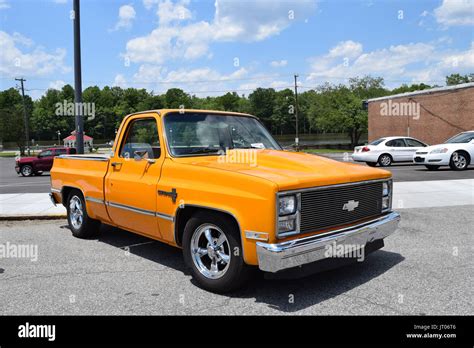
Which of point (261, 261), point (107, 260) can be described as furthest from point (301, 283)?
point (107, 260)

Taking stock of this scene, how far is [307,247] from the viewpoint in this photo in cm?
372

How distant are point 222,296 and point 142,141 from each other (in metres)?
2.47

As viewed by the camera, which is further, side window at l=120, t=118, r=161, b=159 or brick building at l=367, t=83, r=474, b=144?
brick building at l=367, t=83, r=474, b=144

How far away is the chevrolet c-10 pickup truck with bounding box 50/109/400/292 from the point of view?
373 cm

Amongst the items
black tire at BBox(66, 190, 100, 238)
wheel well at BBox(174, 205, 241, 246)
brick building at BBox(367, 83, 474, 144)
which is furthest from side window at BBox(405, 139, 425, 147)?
wheel well at BBox(174, 205, 241, 246)

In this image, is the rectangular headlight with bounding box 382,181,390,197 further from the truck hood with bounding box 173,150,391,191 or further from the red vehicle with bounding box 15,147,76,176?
the red vehicle with bounding box 15,147,76,176

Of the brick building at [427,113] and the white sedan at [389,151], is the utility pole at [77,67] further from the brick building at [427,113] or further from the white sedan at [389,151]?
the brick building at [427,113]

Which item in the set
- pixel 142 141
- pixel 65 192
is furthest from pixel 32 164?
pixel 142 141

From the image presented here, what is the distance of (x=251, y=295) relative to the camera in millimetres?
4129

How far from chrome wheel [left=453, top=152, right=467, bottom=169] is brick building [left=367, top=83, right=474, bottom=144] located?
13645 millimetres

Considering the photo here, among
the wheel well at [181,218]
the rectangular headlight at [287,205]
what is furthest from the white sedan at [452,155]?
the rectangular headlight at [287,205]

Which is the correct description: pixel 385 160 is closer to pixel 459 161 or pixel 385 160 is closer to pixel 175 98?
pixel 459 161

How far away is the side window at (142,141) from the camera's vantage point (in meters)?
5.11

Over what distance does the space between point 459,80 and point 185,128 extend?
366 ft
